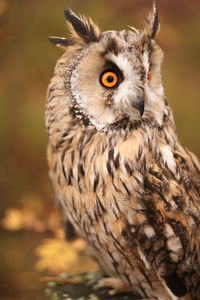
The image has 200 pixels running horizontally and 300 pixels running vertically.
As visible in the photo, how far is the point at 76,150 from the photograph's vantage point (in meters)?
1.37

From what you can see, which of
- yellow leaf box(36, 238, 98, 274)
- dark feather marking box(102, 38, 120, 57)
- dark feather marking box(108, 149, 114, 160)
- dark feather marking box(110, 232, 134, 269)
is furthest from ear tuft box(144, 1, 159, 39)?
yellow leaf box(36, 238, 98, 274)

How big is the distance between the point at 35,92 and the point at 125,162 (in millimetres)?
A: 1279

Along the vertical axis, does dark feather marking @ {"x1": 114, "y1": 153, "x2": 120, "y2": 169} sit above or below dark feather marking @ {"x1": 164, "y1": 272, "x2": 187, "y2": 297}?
above

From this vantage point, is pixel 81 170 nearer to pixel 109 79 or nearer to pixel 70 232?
pixel 109 79

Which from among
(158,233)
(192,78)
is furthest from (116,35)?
(192,78)

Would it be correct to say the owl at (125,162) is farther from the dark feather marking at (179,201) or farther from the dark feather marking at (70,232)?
the dark feather marking at (70,232)

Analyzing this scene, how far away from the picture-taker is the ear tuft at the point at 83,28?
124cm

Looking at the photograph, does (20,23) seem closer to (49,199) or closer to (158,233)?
(49,199)

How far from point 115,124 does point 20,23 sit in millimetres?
1282

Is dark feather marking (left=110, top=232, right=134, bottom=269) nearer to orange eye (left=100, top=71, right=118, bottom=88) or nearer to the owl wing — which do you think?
the owl wing

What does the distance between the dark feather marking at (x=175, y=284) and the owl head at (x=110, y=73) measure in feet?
1.53

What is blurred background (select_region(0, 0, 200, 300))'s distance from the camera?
232 cm

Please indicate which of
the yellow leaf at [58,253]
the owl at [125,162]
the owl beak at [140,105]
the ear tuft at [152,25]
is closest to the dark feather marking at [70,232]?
the yellow leaf at [58,253]

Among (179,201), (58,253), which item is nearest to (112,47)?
(179,201)
